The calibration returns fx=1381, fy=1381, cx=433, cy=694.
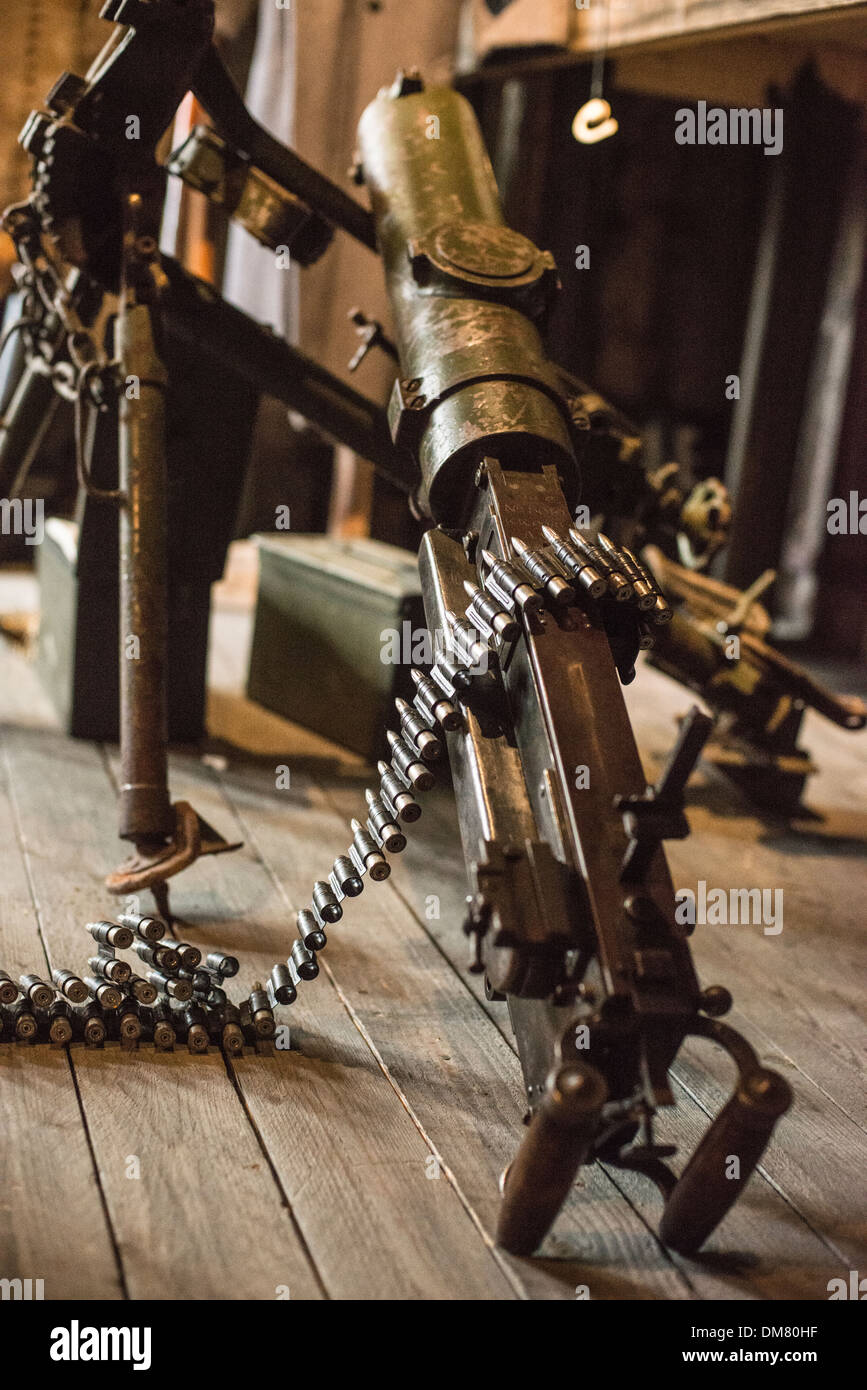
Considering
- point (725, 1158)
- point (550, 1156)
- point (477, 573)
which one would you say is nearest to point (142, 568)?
point (477, 573)

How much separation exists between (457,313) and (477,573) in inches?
22.6

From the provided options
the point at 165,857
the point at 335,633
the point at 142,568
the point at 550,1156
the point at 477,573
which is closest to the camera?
the point at 550,1156

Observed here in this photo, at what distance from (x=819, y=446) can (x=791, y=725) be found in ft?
9.22

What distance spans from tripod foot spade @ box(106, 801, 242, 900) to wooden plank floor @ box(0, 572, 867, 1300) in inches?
5.7

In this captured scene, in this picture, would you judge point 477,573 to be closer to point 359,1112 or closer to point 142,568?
point 142,568

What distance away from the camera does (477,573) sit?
7.83 ft

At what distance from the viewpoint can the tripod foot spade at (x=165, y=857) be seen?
260 cm

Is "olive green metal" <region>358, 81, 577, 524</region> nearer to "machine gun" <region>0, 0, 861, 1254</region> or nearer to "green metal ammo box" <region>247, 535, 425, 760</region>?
"machine gun" <region>0, 0, 861, 1254</region>

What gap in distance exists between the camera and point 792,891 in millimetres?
3354

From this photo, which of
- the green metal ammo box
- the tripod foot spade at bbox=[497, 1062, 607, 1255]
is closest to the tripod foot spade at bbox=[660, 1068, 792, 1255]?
the tripod foot spade at bbox=[497, 1062, 607, 1255]

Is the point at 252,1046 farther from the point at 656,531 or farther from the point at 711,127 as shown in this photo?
the point at 711,127

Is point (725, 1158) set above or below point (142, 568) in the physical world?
below

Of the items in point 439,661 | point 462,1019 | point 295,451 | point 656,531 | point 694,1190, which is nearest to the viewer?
point 694,1190

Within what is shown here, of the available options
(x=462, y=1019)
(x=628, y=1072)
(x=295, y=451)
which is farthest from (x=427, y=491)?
(x=295, y=451)
